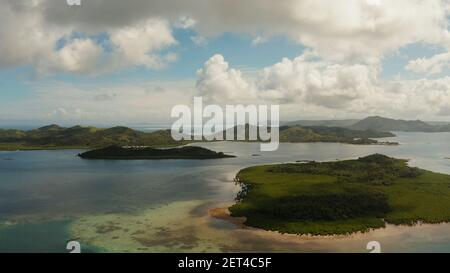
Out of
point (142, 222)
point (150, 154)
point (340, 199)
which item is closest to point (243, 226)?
point (142, 222)

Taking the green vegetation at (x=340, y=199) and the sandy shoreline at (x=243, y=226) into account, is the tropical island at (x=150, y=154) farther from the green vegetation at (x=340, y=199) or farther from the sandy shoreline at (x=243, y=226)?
the sandy shoreline at (x=243, y=226)

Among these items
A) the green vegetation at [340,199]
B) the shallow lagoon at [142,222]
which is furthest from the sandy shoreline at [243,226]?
the green vegetation at [340,199]

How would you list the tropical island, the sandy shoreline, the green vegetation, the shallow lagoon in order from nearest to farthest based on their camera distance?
the shallow lagoon, the sandy shoreline, the green vegetation, the tropical island

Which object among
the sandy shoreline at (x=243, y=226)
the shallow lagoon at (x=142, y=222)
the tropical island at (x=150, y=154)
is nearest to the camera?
the shallow lagoon at (x=142, y=222)

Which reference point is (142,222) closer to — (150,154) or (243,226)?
(243,226)

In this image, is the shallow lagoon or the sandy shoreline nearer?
the shallow lagoon

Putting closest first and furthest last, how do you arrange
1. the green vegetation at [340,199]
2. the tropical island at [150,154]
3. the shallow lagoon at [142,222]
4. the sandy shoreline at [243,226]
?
the shallow lagoon at [142,222] → the sandy shoreline at [243,226] → the green vegetation at [340,199] → the tropical island at [150,154]

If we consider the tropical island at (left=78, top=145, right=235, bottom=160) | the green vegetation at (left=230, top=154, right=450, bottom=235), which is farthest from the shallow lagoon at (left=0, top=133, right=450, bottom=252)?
the tropical island at (left=78, top=145, right=235, bottom=160)

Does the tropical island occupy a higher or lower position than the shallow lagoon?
higher

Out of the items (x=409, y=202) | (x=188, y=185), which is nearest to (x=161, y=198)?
(x=188, y=185)

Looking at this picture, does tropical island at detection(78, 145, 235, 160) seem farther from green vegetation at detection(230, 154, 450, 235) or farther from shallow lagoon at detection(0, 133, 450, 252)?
green vegetation at detection(230, 154, 450, 235)
